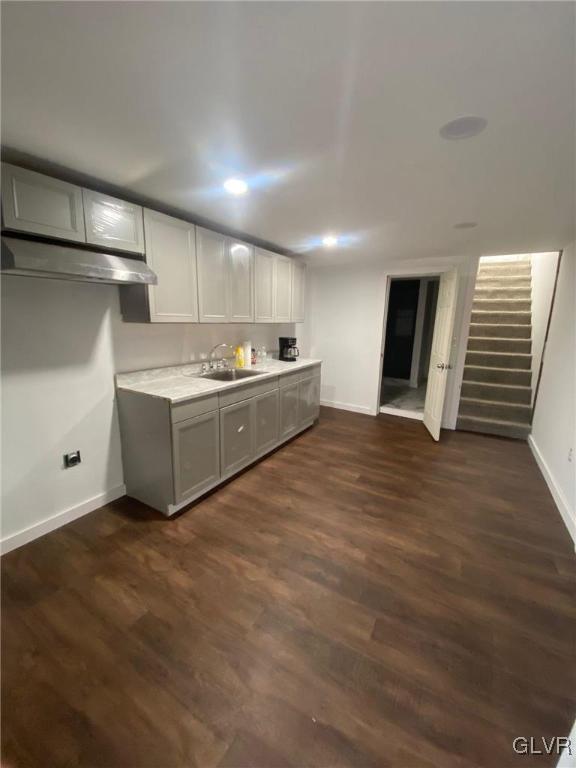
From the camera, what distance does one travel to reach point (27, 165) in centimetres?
180

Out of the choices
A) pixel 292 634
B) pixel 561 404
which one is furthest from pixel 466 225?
pixel 292 634

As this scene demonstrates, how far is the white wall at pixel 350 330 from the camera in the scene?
452cm

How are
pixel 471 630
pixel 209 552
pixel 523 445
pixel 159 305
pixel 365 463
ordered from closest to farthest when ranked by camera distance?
1. pixel 471 630
2. pixel 209 552
3. pixel 159 305
4. pixel 365 463
5. pixel 523 445

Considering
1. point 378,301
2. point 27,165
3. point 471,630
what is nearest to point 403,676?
point 471,630

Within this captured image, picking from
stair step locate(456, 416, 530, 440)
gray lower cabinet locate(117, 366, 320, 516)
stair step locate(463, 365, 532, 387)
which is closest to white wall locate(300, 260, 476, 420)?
stair step locate(456, 416, 530, 440)

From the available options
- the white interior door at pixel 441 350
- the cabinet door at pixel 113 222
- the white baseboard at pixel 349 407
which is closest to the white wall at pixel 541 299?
the white interior door at pixel 441 350

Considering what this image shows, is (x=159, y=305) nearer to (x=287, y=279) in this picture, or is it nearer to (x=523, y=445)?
(x=287, y=279)

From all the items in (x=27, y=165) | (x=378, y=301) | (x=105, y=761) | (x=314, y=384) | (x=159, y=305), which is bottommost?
(x=105, y=761)

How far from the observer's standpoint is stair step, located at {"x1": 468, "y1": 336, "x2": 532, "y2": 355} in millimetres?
4547

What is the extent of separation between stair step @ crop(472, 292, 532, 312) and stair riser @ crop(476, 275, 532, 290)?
0.98 feet

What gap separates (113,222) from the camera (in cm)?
203

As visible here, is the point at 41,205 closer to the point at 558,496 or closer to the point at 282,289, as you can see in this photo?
the point at 282,289

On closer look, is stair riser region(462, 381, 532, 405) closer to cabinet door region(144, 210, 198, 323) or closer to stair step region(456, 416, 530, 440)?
stair step region(456, 416, 530, 440)

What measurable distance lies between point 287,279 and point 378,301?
1.51 meters
